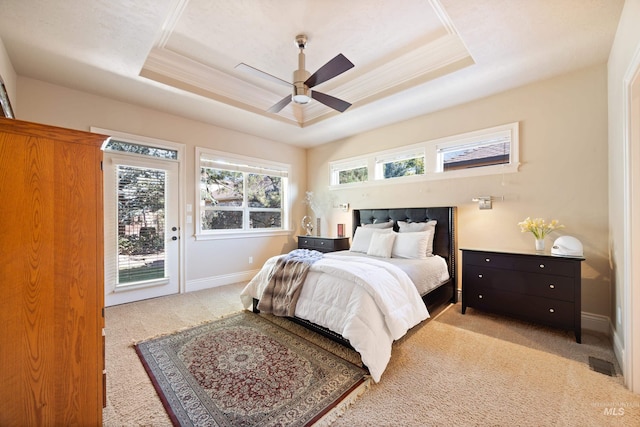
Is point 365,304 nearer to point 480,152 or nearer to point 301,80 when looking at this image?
point 301,80

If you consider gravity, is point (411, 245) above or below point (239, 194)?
below

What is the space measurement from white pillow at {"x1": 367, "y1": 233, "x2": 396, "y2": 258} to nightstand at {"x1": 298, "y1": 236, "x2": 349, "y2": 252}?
1.10 m

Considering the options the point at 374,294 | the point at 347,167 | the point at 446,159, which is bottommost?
the point at 374,294

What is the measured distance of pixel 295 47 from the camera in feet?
9.65

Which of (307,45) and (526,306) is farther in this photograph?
(307,45)

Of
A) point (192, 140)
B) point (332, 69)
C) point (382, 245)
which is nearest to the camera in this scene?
point (332, 69)

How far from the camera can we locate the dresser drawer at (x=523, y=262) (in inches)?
102

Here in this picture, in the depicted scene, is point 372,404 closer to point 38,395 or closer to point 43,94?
point 38,395

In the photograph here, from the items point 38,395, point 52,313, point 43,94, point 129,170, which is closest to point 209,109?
point 129,170

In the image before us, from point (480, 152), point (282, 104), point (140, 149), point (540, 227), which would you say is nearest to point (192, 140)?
point (140, 149)

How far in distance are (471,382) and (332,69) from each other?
274 centimetres

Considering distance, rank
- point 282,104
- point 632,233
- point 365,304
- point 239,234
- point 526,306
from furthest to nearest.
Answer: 1. point 239,234
2. point 282,104
3. point 526,306
4. point 365,304
5. point 632,233

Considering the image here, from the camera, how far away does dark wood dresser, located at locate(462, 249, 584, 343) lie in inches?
100

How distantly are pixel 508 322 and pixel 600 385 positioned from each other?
3.61 ft
